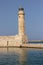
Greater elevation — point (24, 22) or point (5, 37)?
point (24, 22)

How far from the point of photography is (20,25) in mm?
41938

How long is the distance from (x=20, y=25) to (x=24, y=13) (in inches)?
91.2

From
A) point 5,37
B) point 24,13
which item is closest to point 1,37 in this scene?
point 5,37

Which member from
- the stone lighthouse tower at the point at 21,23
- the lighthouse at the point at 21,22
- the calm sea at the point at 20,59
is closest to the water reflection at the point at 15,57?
the calm sea at the point at 20,59

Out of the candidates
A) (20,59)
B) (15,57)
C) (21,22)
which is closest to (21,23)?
(21,22)

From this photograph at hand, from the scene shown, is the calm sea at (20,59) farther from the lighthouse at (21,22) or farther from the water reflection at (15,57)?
the lighthouse at (21,22)

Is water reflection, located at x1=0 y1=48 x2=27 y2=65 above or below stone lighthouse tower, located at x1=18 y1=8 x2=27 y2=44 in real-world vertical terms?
below

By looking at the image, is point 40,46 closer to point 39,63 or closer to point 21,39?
point 21,39

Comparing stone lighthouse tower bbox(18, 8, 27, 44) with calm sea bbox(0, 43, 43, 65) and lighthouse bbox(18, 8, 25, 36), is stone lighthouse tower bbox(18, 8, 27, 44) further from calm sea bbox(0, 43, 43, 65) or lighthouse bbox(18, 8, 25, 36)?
calm sea bbox(0, 43, 43, 65)

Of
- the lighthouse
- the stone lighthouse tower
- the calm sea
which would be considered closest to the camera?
the calm sea

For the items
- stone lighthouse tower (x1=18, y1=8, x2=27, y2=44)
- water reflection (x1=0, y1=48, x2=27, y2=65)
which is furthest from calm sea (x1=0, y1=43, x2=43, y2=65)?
stone lighthouse tower (x1=18, y1=8, x2=27, y2=44)

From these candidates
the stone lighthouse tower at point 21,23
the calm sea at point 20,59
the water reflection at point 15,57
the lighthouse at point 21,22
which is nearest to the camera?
the calm sea at point 20,59

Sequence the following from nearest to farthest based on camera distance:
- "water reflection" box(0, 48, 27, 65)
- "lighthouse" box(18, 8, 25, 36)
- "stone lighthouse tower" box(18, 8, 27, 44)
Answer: "water reflection" box(0, 48, 27, 65)
"stone lighthouse tower" box(18, 8, 27, 44)
"lighthouse" box(18, 8, 25, 36)

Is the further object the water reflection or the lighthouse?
the lighthouse
